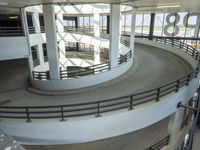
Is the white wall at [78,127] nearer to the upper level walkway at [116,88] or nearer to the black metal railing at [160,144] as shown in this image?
the upper level walkway at [116,88]

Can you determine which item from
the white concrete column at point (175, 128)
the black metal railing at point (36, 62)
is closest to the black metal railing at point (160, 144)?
the white concrete column at point (175, 128)

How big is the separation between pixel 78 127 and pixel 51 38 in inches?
182

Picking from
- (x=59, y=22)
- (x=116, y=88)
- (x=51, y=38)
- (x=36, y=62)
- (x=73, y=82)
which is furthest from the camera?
(x=59, y=22)

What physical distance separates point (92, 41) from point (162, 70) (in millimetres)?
7558

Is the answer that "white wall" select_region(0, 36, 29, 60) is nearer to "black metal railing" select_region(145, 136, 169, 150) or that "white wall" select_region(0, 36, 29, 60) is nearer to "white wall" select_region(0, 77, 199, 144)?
"white wall" select_region(0, 77, 199, 144)

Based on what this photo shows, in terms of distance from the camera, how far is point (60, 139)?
17.6ft

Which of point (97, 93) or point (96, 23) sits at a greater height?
point (96, 23)

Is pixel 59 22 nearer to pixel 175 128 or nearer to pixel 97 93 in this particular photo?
pixel 97 93

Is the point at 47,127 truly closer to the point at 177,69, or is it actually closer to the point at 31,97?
the point at 31,97

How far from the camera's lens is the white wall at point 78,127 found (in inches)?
205

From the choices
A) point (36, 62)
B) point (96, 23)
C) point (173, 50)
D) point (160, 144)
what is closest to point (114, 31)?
point (160, 144)

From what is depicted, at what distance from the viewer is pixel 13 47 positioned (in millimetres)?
9500

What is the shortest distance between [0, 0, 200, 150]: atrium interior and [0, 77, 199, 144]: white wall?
0.10 feet

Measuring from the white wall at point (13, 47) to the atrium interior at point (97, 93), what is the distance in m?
0.05
